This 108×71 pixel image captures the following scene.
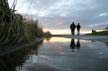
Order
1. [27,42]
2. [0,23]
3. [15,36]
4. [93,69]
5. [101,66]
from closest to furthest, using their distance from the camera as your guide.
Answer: [93,69] → [101,66] → [0,23] → [15,36] → [27,42]

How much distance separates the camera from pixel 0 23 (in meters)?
11.4

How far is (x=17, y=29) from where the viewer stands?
1327cm

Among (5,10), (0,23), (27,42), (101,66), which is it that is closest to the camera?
(101,66)

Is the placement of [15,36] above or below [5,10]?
below

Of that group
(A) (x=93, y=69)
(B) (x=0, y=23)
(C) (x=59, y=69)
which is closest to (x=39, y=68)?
(C) (x=59, y=69)

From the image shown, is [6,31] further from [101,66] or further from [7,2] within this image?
[101,66]

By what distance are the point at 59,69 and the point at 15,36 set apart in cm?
580

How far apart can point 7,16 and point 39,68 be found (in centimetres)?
495

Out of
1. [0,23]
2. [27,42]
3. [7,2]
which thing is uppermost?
[7,2]

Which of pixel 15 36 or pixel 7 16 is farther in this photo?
pixel 15 36

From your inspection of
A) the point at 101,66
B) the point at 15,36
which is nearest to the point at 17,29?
the point at 15,36

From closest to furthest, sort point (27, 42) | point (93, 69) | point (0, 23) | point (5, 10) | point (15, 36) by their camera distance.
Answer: point (93, 69) < point (0, 23) < point (5, 10) < point (15, 36) < point (27, 42)

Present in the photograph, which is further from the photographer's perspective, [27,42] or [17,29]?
[27,42]

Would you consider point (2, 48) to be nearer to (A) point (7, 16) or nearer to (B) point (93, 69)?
(A) point (7, 16)
